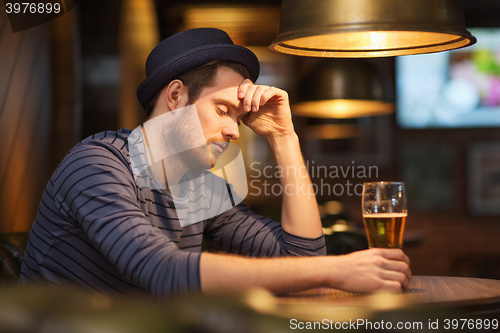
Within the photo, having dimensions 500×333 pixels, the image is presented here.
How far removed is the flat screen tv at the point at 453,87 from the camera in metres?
4.84

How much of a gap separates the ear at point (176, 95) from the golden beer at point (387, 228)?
59cm

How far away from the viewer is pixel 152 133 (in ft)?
4.45

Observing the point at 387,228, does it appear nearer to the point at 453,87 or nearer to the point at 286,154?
the point at 286,154

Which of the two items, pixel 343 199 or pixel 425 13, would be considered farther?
pixel 343 199

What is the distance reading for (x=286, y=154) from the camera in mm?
1426

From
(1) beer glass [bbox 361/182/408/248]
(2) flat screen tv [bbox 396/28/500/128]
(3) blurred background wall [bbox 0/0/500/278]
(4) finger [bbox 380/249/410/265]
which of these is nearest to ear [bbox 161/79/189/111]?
(1) beer glass [bbox 361/182/408/248]

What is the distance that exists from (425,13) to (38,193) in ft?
6.72

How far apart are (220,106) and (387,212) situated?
515mm

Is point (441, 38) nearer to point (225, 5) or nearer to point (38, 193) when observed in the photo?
point (38, 193)

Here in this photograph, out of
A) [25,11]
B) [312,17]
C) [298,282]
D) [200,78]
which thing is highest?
[25,11]

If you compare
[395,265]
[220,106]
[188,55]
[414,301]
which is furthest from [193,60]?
[414,301]

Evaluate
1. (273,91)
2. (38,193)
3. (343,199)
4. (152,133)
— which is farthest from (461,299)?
(343,199)

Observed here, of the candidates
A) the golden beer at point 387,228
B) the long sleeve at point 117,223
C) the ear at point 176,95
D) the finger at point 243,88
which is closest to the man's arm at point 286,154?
the finger at point 243,88

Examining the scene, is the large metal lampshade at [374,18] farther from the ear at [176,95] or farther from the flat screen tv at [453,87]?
the flat screen tv at [453,87]
